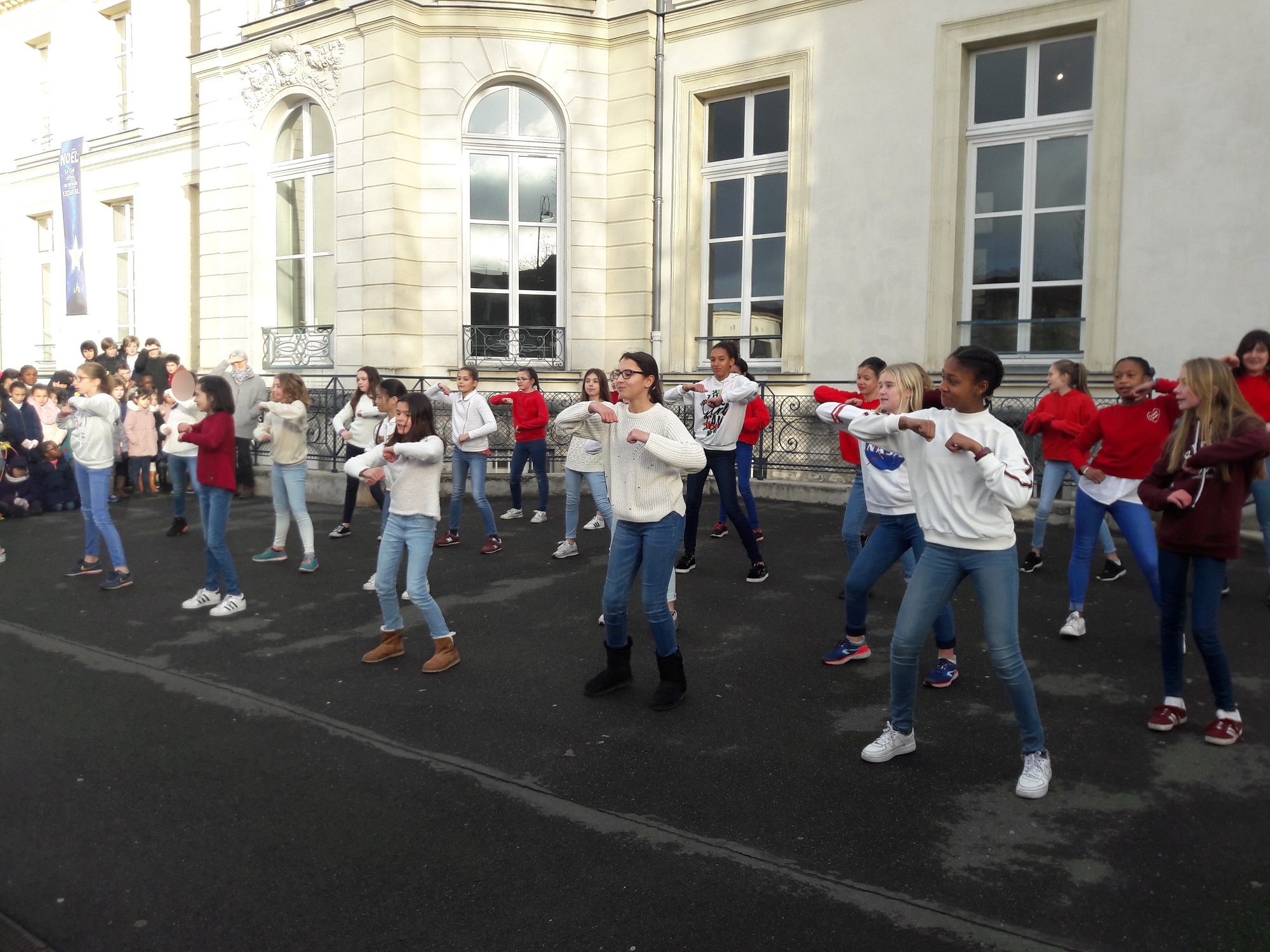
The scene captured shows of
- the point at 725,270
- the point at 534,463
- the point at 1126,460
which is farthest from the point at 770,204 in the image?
the point at 1126,460

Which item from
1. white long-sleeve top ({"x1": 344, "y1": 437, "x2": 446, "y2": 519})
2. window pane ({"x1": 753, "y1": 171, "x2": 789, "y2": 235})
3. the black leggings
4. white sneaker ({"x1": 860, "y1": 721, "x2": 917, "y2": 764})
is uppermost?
window pane ({"x1": 753, "y1": 171, "x2": 789, "y2": 235})

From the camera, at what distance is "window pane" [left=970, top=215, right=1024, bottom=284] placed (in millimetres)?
11844

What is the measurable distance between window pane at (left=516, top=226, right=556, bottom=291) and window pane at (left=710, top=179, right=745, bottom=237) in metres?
2.35

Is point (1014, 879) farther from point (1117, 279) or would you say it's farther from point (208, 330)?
point (208, 330)

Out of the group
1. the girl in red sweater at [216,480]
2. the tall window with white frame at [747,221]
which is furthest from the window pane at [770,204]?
the girl in red sweater at [216,480]

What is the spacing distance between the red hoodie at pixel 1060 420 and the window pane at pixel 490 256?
867 cm

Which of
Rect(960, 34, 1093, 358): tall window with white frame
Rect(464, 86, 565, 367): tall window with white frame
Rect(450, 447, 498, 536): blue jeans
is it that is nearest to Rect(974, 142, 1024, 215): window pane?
Rect(960, 34, 1093, 358): tall window with white frame

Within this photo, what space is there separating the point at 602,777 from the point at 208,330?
1399 cm

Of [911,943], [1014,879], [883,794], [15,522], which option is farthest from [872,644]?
[15,522]

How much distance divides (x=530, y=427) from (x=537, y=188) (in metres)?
5.20

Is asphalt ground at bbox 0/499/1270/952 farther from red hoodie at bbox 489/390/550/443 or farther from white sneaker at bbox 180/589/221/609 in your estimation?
red hoodie at bbox 489/390/550/443

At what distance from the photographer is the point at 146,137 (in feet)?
62.4

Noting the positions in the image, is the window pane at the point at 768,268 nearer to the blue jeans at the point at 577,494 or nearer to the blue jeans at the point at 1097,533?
the blue jeans at the point at 577,494

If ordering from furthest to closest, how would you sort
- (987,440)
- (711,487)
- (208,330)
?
(208,330) < (711,487) < (987,440)
